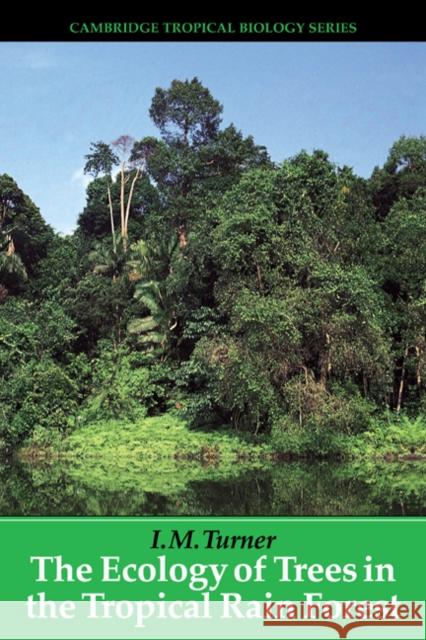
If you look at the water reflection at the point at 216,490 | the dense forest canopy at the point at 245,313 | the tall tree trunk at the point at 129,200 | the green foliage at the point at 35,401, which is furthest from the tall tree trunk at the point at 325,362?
the tall tree trunk at the point at 129,200

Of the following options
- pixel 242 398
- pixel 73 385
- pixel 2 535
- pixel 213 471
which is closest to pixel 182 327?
pixel 73 385

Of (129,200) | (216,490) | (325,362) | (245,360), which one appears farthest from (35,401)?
(129,200)

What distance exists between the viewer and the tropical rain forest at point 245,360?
44.0 feet

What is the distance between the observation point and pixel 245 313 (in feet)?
45.1

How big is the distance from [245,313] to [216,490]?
4.18 m

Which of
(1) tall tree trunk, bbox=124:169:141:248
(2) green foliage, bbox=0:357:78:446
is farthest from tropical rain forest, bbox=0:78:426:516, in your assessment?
(1) tall tree trunk, bbox=124:169:141:248

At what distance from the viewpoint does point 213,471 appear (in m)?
12.8

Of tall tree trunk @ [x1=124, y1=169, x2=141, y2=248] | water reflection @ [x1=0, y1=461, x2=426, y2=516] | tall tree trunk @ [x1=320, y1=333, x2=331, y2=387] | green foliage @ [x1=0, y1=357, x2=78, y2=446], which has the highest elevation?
tall tree trunk @ [x1=124, y1=169, x2=141, y2=248]

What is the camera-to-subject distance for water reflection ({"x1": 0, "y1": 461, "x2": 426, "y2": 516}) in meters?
8.73

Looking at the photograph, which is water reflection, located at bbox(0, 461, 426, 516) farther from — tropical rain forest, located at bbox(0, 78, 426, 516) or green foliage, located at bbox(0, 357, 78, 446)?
green foliage, located at bbox(0, 357, 78, 446)

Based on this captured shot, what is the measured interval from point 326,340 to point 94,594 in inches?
417

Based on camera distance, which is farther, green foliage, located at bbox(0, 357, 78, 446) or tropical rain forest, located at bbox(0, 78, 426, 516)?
green foliage, located at bbox(0, 357, 78, 446)

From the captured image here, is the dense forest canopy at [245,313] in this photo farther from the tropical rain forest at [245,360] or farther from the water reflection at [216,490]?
the water reflection at [216,490]

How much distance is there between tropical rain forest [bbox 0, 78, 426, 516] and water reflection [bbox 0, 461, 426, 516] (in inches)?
3.2
